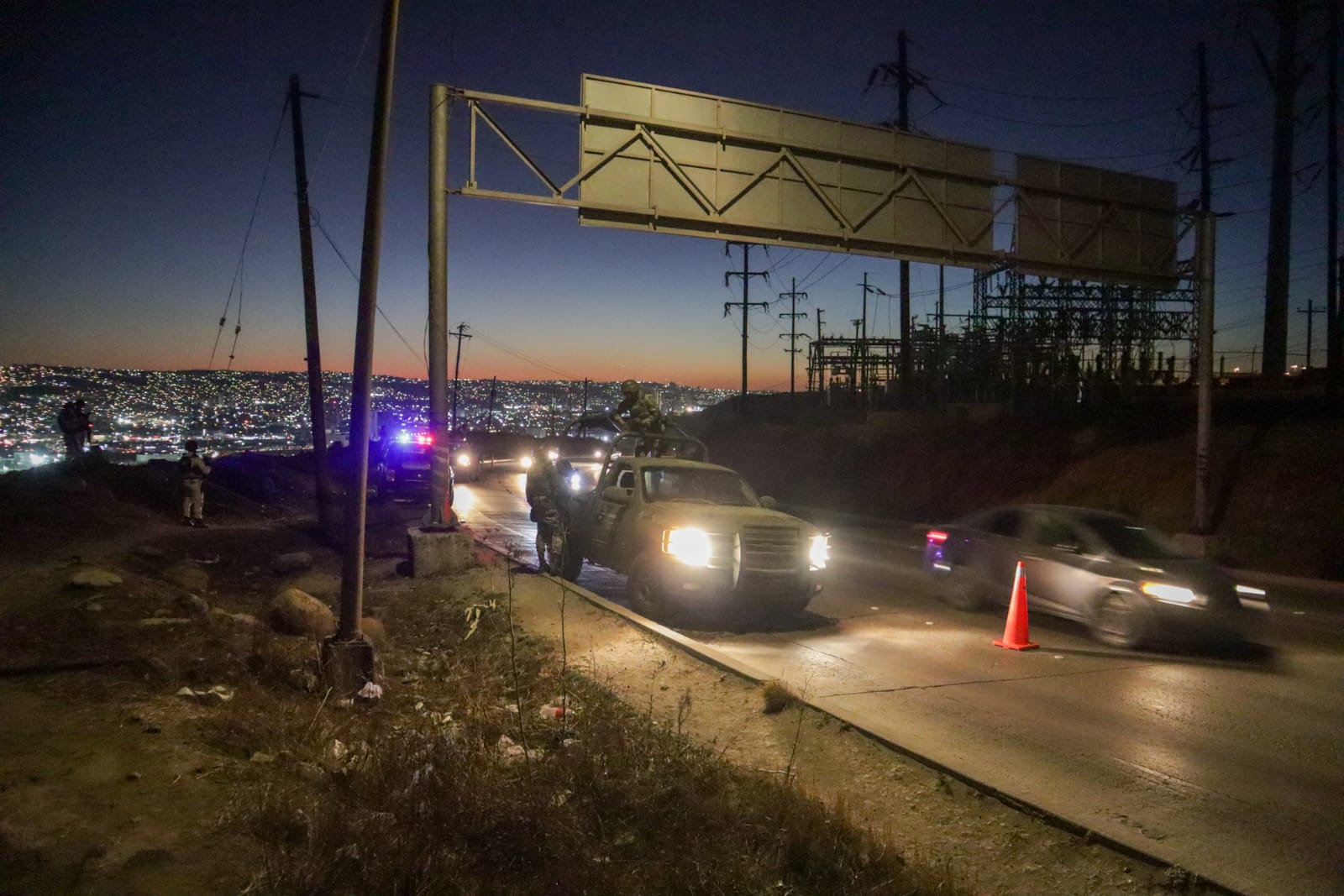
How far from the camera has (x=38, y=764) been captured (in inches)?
195

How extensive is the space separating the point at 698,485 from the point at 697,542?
193 centimetres

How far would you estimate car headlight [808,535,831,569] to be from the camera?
10688 millimetres

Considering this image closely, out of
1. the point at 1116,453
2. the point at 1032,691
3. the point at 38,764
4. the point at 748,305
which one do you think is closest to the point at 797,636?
the point at 1032,691

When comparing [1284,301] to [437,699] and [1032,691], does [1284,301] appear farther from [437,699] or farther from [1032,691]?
[437,699]

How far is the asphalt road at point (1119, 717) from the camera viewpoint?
5.14 meters

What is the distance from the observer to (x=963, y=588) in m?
12.0

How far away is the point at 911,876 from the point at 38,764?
4709mm

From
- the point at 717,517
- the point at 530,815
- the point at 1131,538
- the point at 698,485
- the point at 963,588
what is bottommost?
the point at 963,588

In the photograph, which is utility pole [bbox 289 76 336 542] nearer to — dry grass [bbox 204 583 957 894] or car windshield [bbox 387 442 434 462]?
car windshield [bbox 387 442 434 462]

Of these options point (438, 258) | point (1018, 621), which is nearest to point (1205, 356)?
point (1018, 621)

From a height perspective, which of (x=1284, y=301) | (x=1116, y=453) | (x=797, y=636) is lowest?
(x=797, y=636)

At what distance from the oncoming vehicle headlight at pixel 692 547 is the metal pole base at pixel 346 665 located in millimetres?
3779

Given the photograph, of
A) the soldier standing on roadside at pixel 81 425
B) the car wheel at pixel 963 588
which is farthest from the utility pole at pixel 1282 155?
the soldier standing on roadside at pixel 81 425

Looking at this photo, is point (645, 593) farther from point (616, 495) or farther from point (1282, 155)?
point (1282, 155)
